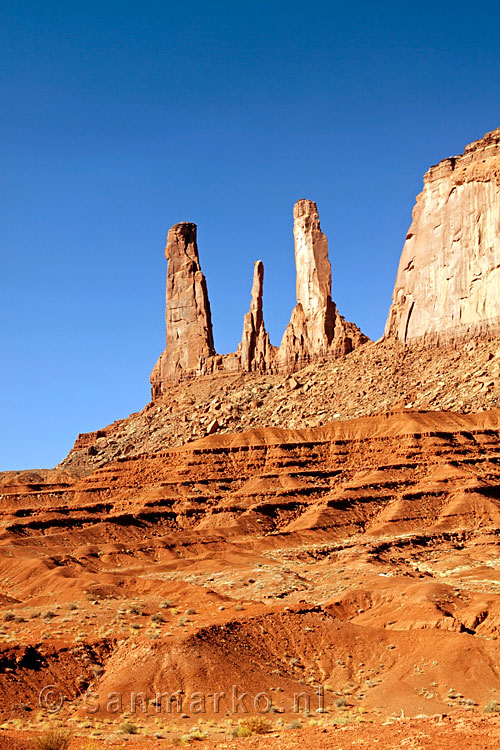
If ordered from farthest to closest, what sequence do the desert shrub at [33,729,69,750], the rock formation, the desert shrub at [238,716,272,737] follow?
the rock formation < the desert shrub at [238,716,272,737] < the desert shrub at [33,729,69,750]

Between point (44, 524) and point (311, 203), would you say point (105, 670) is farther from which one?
point (311, 203)

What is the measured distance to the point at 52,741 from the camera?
17938 millimetres

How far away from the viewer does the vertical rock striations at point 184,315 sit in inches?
4621

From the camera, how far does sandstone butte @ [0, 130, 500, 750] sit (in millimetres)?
24047

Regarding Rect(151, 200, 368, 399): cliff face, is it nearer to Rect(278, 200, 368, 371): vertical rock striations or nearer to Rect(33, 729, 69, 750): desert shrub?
Rect(278, 200, 368, 371): vertical rock striations

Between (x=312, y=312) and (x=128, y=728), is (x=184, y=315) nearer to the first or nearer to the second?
(x=312, y=312)

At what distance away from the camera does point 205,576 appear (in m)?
47.1

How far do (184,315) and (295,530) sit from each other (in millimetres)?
65103

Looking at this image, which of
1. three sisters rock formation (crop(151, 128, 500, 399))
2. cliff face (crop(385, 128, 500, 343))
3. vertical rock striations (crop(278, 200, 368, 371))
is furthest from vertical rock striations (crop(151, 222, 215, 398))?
cliff face (crop(385, 128, 500, 343))

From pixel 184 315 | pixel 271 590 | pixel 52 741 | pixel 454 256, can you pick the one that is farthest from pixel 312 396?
pixel 52 741

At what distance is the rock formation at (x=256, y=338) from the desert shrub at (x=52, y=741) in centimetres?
8748

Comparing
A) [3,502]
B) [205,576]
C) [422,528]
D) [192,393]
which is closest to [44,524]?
[3,502]

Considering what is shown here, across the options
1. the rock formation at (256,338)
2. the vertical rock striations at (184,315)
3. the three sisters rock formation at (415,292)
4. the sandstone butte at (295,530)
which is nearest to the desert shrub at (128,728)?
the sandstone butte at (295,530)

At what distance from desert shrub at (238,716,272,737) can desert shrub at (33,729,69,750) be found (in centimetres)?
401
